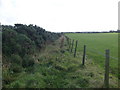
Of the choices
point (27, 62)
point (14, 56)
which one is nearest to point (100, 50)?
point (27, 62)

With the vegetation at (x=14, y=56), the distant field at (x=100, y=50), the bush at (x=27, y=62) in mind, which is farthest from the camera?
the distant field at (x=100, y=50)

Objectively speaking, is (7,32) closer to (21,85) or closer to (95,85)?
(21,85)

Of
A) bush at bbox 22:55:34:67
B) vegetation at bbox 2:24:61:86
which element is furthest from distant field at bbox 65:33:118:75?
vegetation at bbox 2:24:61:86

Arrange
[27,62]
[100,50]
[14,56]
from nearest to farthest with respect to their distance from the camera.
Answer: [27,62] → [14,56] → [100,50]

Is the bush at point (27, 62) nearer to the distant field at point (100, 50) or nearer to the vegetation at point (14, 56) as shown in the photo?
the vegetation at point (14, 56)

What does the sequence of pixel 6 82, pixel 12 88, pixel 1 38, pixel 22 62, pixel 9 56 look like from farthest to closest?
pixel 1 38, pixel 9 56, pixel 22 62, pixel 6 82, pixel 12 88

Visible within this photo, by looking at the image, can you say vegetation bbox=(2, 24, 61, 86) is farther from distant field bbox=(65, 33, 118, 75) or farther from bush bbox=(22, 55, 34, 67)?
distant field bbox=(65, 33, 118, 75)

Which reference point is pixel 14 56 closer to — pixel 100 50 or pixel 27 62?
pixel 27 62

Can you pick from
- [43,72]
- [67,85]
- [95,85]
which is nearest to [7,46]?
[43,72]

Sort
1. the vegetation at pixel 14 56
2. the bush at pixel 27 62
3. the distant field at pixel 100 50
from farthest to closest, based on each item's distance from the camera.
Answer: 1. the distant field at pixel 100 50
2. the bush at pixel 27 62
3. the vegetation at pixel 14 56

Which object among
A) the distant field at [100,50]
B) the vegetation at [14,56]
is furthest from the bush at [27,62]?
the distant field at [100,50]

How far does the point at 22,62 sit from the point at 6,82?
2.71m

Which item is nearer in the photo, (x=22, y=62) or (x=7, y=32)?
(x=22, y=62)

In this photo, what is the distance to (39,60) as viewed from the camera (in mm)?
10266
